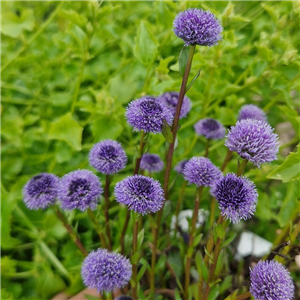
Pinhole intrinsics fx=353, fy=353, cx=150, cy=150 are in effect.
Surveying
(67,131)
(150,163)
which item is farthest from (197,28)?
(67,131)

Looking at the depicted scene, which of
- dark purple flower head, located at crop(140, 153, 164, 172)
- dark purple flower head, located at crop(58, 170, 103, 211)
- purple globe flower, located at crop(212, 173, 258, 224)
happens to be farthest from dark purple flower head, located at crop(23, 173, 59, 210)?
purple globe flower, located at crop(212, 173, 258, 224)

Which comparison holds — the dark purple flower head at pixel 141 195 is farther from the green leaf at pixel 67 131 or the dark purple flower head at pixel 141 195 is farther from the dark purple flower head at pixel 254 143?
the green leaf at pixel 67 131

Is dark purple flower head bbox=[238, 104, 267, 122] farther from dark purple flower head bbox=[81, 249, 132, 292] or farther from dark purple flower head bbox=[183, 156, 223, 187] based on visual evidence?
dark purple flower head bbox=[81, 249, 132, 292]

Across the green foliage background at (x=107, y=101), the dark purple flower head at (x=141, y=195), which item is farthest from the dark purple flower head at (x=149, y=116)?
the green foliage background at (x=107, y=101)

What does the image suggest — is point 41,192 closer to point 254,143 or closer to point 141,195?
point 141,195

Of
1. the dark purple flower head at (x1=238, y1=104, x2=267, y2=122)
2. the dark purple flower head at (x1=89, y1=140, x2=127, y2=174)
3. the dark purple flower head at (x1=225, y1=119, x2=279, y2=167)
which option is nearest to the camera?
the dark purple flower head at (x1=225, y1=119, x2=279, y2=167)

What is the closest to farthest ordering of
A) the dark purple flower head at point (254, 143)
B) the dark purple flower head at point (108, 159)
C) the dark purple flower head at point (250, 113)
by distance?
the dark purple flower head at point (254, 143) → the dark purple flower head at point (108, 159) → the dark purple flower head at point (250, 113)

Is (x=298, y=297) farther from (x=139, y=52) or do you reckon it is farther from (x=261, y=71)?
(x=139, y=52)
